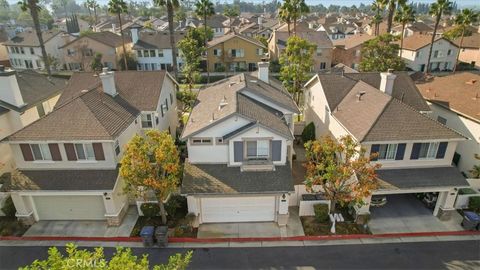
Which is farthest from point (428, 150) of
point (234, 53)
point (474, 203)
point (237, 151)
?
point (234, 53)

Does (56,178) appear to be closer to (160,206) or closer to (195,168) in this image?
(160,206)

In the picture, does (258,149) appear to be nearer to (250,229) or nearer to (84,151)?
(250,229)

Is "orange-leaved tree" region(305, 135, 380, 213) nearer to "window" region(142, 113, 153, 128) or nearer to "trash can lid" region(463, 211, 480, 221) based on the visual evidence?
"trash can lid" region(463, 211, 480, 221)

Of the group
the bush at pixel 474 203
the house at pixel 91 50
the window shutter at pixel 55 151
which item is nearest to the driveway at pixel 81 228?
the window shutter at pixel 55 151

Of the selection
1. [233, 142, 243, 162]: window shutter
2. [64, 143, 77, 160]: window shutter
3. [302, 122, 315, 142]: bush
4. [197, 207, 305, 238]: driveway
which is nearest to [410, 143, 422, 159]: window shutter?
[197, 207, 305, 238]: driveway

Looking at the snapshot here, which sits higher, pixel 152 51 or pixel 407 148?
pixel 407 148

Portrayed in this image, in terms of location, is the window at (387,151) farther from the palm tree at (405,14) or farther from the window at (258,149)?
the palm tree at (405,14)
